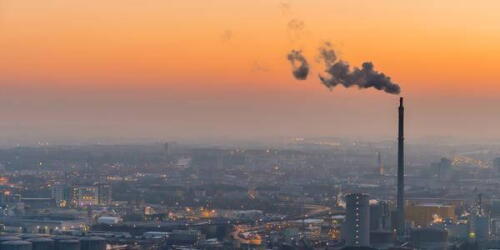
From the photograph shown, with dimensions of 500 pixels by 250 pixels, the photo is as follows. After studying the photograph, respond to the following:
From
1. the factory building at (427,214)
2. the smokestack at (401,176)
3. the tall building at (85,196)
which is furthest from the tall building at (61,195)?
the smokestack at (401,176)

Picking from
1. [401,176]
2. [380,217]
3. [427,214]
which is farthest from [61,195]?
[380,217]

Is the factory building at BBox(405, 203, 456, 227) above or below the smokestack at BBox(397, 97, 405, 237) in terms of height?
below

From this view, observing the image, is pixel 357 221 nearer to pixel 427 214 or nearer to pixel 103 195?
pixel 427 214

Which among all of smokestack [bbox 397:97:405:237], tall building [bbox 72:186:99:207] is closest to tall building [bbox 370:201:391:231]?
smokestack [bbox 397:97:405:237]

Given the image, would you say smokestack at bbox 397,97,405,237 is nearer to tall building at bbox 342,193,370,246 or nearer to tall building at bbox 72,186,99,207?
tall building at bbox 342,193,370,246

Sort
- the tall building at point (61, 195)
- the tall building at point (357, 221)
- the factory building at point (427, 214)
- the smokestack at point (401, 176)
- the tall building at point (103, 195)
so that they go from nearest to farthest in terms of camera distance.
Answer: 1. the tall building at point (357, 221)
2. the smokestack at point (401, 176)
3. the factory building at point (427, 214)
4. the tall building at point (61, 195)
5. the tall building at point (103, 195)

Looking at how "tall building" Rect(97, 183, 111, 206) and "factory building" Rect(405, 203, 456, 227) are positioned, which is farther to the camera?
"tall building" Rect(97, 183, 111, 206)

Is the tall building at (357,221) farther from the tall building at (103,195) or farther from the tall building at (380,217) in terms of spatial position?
the tall building at (103,195)

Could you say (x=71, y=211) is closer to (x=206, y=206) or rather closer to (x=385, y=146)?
(x=206, y=206)
